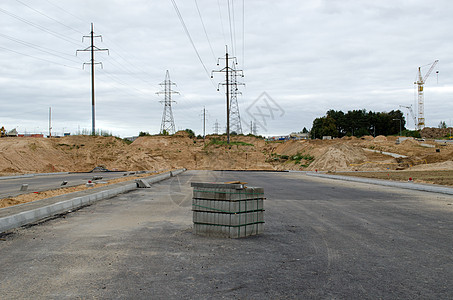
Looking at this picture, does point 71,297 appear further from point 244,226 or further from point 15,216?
point 15,216

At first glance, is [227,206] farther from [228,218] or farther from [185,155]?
[185,155]

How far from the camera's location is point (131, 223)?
9.06 m

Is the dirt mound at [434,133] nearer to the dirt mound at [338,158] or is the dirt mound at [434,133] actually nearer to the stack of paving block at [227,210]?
the dirt mound at [338,158]

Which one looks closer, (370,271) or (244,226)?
(370,271)

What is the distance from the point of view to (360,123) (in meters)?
136

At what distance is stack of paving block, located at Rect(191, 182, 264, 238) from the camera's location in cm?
712

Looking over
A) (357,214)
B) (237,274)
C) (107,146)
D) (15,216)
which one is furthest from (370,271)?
(107,146)

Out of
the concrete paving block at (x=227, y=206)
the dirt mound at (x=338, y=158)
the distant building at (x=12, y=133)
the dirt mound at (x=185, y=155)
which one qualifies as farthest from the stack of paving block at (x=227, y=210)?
the distant building at (x=12, y=133)

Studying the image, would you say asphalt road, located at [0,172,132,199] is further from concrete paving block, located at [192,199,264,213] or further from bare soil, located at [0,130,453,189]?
bare soil, located at [0,130,453,189]

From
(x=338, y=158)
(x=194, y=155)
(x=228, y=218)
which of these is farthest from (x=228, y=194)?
(x=194, y=155)

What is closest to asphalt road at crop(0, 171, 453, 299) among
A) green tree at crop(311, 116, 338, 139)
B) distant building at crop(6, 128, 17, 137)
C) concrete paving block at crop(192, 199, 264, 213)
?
concrete paving block at crop(192, 199, 264, 213)

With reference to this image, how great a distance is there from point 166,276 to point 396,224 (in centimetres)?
657

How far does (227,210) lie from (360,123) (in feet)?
456

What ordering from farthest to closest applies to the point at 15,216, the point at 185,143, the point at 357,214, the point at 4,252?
the point at 185,143
the point at 357,214
the point at 15,216
the point at 4,252
